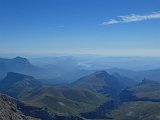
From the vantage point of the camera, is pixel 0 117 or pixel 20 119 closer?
pixel 0 117

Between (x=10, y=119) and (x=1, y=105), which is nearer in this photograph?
(x=10, y=119)

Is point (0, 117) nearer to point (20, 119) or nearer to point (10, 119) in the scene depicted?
point (10, 119)

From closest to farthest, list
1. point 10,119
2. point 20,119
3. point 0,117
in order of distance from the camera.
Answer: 1. point 0,117
2. point 10,119
3. point 20,119

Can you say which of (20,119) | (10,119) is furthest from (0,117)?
(20,119)

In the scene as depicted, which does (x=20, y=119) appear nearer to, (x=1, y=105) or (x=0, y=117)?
(x=1, y=105)

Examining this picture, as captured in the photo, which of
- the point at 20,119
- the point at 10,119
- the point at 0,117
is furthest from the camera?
the point at 20,119

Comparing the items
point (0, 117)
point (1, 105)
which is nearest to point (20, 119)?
point (1, 105)
